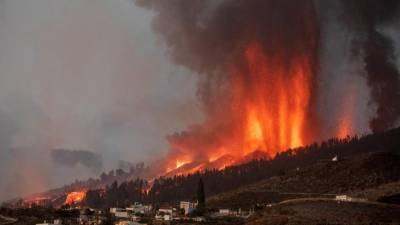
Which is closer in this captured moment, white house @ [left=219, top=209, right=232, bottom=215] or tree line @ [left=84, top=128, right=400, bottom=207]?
white house @ [left=219, top=209, right=232, bottom=215]

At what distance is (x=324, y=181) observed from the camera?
118 metres

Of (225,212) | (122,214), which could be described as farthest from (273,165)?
(225,212)

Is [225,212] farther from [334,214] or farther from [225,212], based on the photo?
[334,214]

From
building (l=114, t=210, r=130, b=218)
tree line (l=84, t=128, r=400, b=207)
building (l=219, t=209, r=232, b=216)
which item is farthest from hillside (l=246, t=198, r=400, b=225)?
tree line (l=84, t=128, r=400, b=207)

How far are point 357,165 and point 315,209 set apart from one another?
5549 cm

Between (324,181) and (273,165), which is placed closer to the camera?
(324,181)

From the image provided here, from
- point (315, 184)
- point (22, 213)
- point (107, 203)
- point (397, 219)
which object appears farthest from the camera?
point (107, 203)

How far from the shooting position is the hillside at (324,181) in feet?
356

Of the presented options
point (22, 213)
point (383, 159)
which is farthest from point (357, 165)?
point (22, 213)

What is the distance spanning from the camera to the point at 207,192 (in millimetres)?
162000

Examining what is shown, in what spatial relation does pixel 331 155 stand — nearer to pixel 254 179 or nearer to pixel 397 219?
pixel 254 179

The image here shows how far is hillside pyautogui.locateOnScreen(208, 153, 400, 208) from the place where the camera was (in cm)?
10850

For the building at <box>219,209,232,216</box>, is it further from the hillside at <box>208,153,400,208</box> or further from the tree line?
the tree line

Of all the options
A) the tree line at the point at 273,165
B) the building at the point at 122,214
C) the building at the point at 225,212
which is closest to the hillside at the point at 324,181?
the building at the point at 225,212
